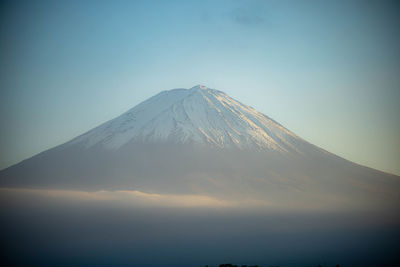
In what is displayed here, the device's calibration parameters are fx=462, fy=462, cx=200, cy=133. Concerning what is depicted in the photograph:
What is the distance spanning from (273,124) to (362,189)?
133ft

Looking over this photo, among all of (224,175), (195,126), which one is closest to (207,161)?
(224,175)

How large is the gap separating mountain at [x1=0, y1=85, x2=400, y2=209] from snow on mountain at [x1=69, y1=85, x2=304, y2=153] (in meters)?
0.37

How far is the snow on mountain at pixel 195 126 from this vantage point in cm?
16588

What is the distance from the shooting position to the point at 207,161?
16300cm

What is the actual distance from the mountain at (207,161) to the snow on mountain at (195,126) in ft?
1.22

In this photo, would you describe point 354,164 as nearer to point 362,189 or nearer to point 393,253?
point 362,189

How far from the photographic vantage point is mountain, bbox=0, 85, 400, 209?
164m

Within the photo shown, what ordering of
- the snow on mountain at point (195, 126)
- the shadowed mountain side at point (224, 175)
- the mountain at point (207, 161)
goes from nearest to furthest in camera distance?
the shadowed mountain side at point (224, 175) < the mountain at point (207, 161) < the snow on mountain at point (195, 126)

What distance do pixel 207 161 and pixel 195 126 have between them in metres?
14.1

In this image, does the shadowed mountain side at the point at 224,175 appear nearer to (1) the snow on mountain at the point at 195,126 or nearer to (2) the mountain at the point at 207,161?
(2) the mountain at the point at 207,161

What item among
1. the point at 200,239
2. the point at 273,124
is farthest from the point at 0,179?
the point at 273,124

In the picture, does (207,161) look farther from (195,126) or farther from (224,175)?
(195,126)

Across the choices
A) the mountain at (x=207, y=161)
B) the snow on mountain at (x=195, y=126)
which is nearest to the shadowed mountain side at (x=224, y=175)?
the mountain at (x=207, y=161)

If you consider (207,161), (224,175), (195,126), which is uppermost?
(195,126)
